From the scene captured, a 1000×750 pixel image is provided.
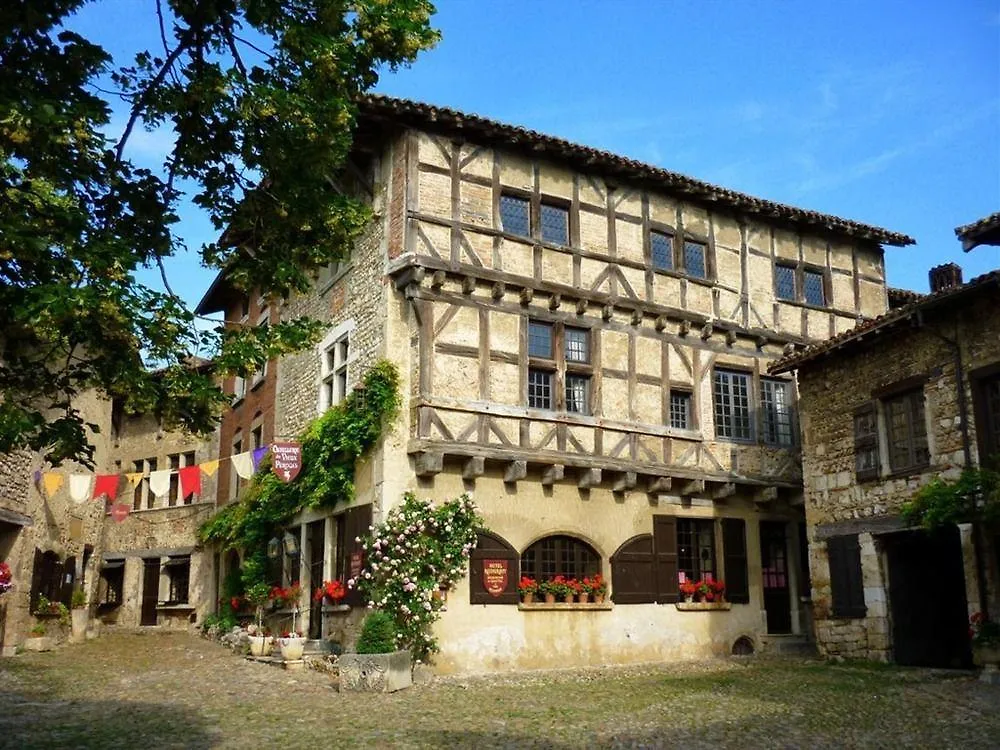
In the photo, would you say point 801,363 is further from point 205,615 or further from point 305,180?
point 205,615

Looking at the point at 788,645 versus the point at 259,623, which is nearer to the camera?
the point at 788,645

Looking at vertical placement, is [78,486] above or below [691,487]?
above

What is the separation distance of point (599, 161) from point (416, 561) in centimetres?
803

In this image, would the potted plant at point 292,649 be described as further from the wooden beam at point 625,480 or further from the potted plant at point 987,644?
the potted plant at point 987,644

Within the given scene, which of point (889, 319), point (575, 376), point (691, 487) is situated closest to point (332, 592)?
point (575, 376)

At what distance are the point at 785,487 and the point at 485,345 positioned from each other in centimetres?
689

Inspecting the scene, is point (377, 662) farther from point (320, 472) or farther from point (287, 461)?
point (287, 461)

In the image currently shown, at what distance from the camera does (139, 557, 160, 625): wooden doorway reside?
28.0m

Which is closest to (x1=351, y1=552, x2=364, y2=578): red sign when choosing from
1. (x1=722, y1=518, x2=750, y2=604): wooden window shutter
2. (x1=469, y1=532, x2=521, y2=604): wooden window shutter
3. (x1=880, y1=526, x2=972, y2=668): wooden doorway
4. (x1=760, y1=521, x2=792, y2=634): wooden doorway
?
(x1=469, y1=532, x2=521, y2=604): wooden window shutter

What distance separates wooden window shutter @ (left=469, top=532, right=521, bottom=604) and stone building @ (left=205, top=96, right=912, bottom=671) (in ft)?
0.12

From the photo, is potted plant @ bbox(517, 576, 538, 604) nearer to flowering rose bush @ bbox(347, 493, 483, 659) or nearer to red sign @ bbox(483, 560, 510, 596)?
red sign @ bbox(483, 560, 510, 596)

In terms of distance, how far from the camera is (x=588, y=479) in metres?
16.5

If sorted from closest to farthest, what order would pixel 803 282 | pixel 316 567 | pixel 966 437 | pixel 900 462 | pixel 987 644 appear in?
pixel 987 644
pixel 966 437
pixel 900 462
pixel 316 567
pixel 803 282

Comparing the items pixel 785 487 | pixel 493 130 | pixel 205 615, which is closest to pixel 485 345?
pixel 493 130
